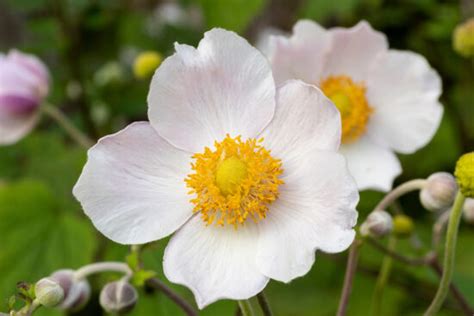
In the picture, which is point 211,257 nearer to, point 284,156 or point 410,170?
point 284,156

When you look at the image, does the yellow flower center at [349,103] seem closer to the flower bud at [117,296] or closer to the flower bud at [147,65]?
the flower bud at [147,65]

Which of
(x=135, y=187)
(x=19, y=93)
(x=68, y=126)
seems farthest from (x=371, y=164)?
(x=19, y=93)

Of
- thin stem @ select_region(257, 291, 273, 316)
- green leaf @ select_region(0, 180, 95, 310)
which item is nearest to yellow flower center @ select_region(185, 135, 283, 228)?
thin stem @ select_region(257, 291, 273, 316)

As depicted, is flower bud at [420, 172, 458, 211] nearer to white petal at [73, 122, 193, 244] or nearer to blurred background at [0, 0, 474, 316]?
white petal at [73, 122, 193, 244]

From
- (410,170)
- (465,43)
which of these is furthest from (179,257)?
(410,170)

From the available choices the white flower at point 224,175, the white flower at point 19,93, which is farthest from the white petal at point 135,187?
the white flower at point 19,93
